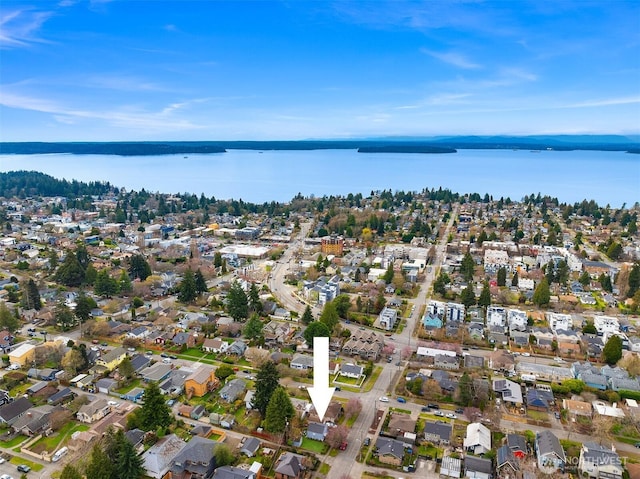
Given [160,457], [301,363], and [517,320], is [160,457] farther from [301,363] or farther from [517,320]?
A: [517,320]

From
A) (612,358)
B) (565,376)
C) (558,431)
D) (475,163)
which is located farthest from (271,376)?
(475,163)

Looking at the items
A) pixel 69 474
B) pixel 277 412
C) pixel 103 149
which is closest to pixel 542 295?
pixel 277 412

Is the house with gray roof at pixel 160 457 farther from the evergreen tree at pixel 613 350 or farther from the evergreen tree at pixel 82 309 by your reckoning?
the evergreen tree at pixel 613 350

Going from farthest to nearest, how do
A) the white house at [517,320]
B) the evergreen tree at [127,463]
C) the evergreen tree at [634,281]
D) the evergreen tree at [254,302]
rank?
1. the evergreen tree at [634,281]
2. the evergreen tree at [254,302]
3. the white house at [517,320]
4. the evergreen tree at [127,463]

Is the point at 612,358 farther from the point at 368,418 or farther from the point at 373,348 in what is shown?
the point at 368,418

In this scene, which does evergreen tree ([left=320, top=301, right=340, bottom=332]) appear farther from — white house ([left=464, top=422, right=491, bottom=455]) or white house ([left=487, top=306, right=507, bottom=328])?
white house ([left=464, top=422, right=491, bottom=455])

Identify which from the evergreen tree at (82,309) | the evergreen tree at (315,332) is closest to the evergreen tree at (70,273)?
the evergreen tree at (82,309)

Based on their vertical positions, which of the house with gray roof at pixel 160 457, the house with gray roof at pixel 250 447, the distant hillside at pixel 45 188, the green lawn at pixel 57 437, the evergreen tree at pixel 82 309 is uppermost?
the distant hillside at pixel 45 188

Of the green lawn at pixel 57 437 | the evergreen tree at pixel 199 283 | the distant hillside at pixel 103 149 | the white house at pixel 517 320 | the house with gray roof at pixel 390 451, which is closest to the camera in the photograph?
the house with gray roof at pixel 390 451
